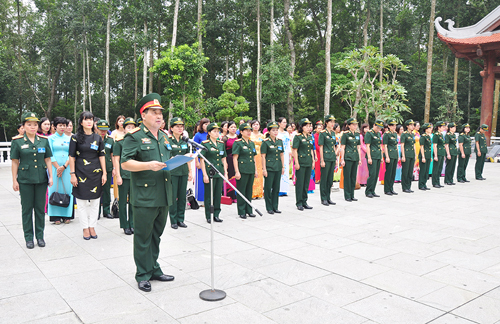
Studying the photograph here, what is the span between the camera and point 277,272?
430 cm

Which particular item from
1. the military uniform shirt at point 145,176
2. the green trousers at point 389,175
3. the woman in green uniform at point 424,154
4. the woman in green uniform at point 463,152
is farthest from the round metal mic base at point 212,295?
the woman in green uniform at point 463,152

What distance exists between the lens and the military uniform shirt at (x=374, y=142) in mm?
9414

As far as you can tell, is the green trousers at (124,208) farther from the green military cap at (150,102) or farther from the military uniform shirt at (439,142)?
the military uniform shirt at (439,142)

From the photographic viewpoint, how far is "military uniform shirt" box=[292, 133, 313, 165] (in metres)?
7.92

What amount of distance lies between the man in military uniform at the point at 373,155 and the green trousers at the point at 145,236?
6498 millimetres

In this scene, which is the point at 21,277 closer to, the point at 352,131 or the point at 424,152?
the point at 352,131

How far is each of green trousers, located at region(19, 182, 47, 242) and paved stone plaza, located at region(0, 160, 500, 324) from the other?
27cm

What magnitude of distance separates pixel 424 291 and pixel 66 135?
5.90m

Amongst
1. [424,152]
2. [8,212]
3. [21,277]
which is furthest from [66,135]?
[424,152]

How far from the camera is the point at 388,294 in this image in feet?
12.1

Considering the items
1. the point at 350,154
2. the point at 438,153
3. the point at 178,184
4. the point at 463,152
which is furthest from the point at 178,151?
the point at 463,152

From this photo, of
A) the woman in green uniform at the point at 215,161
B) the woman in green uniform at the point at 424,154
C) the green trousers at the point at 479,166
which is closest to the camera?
the woman in green uniform at the point at 215,161

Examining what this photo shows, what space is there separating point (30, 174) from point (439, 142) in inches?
411

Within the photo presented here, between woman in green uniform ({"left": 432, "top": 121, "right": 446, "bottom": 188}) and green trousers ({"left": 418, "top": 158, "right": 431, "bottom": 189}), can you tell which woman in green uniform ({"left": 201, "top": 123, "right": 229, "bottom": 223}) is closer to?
green trousers ({"left": 418, "top": 158, "right": 431, "bottom": 189})
